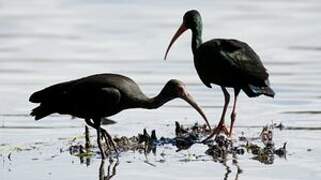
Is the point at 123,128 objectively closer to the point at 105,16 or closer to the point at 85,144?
the point at 85,144

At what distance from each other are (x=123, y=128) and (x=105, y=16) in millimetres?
12176

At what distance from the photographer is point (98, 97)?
17.4 m

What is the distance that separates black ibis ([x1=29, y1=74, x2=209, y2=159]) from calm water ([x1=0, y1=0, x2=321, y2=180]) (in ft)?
1.84

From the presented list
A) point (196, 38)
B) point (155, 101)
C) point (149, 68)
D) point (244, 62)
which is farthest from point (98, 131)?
point (149, 68)

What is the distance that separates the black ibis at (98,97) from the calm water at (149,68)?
0.56 meters

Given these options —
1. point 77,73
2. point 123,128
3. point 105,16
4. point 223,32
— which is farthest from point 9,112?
point 105,16

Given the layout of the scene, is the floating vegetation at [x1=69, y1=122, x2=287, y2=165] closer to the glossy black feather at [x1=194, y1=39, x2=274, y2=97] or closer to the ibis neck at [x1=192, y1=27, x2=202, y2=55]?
the glossy black feather at [x1=194, y1=39, x2=274, y2=97]

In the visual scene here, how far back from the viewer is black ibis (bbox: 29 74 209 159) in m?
17.4

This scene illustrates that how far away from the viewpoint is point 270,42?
27.6m

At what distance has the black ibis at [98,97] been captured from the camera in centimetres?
1738

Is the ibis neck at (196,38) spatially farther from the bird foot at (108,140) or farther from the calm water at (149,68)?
the bird foot at (108,140)

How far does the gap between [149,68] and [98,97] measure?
22.2ft

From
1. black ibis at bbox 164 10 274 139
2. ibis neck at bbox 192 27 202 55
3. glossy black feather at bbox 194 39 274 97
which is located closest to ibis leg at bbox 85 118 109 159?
black ibis at bbox 164 10 274 139

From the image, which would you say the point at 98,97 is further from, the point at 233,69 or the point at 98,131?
the point at 233,69
